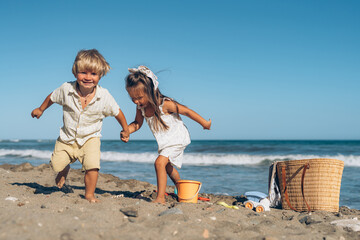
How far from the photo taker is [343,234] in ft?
10.3

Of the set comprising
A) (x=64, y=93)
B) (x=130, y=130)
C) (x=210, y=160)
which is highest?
(x=64, y=93)

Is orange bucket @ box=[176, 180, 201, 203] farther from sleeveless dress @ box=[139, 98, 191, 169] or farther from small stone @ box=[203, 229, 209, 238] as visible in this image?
small stone @ box=[203, 229, 209, 238]

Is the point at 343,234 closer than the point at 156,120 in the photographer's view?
Yes

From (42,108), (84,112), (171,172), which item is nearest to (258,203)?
(171,172)

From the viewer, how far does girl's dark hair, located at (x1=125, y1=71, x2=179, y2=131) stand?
14.0 ft

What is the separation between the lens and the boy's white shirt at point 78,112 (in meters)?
3.88

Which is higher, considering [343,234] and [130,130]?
[130,130]

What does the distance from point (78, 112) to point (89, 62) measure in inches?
23.5

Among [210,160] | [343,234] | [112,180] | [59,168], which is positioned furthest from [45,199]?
[210,160]

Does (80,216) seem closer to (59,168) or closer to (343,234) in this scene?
(59,168)

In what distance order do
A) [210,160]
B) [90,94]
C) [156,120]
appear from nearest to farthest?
[90,94]
[156,120]
[210,160]

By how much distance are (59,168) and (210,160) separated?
39.7 ft

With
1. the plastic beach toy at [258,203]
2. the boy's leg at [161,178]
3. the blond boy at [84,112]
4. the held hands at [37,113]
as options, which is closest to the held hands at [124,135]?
the blond boy at [84,112]

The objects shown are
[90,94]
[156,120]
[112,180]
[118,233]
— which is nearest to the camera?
[118,233]
